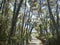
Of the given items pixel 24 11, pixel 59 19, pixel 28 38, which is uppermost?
pixel 24 11

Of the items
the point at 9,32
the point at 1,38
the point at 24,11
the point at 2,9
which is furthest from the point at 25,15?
the point at 1,38

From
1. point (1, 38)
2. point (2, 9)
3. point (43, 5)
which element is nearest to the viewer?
point (1, 38)

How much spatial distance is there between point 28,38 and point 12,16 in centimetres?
610

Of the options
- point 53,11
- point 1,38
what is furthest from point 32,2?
point 1,38

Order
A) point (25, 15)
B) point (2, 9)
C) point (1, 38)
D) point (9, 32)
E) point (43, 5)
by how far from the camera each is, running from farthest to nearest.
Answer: point (25, 15), point (43, 5), point (2, 9), point (9, 32), point (1, 38)

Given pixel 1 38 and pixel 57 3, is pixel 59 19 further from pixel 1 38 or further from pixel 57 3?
pixel 1 38

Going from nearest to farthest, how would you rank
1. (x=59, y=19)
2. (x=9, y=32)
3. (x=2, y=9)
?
1. (x=9, y=32)
2. (x=2, y=9)
3. (x=59, y=19)

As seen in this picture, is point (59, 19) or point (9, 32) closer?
point (9, 32)

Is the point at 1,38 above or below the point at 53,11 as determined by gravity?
below

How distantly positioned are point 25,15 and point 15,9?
16.7ft

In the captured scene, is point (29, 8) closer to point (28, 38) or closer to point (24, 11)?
point (24, 11)

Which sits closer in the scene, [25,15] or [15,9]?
[15,9]

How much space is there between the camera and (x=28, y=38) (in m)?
22.7

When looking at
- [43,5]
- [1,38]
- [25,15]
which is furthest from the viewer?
[25,15]
